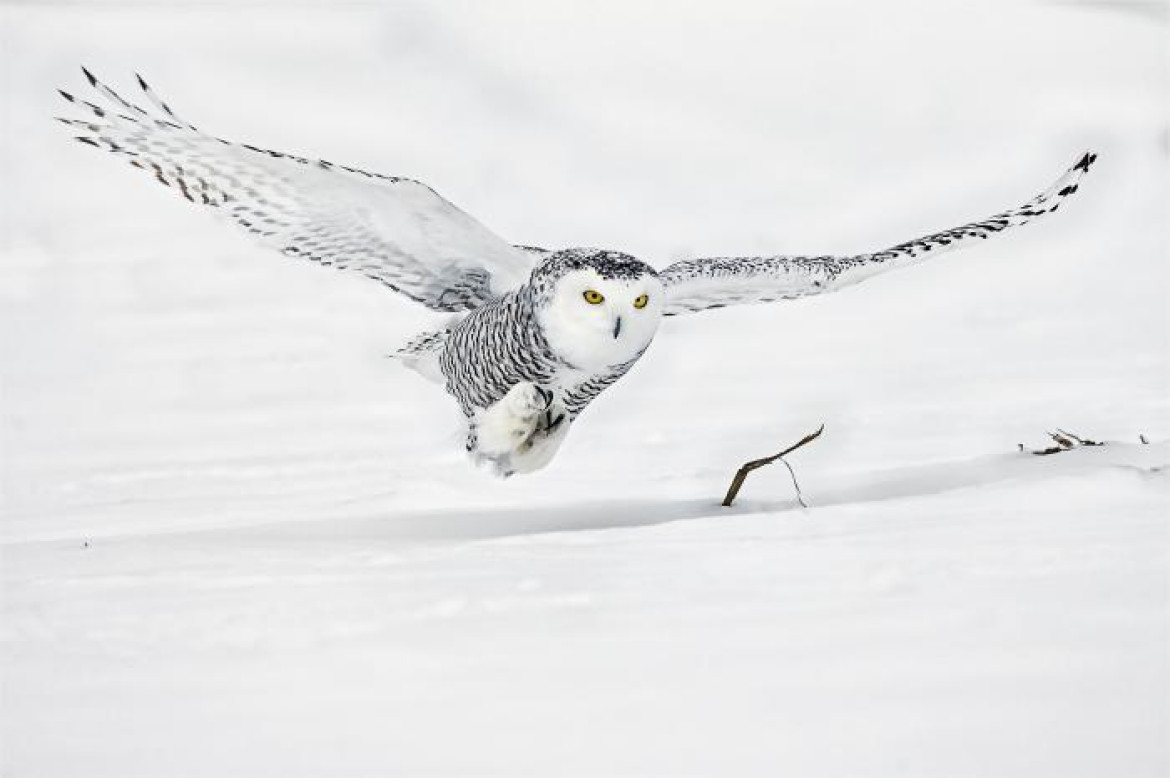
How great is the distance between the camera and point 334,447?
6.57 feet

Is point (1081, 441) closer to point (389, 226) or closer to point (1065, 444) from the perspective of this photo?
point (1065, 444)

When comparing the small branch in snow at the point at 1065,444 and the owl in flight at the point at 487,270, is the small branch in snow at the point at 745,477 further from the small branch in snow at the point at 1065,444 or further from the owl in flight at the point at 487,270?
the small branch in snow at the point at 1065,444

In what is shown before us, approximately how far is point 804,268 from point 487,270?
39cm

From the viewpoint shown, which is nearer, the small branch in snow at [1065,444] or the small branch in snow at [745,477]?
the small branch in snow at [745,477]

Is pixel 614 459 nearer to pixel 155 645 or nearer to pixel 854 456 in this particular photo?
pixel 854 456

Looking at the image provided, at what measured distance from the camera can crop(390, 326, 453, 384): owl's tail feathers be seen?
1.80m

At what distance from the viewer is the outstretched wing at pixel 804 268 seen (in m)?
1.68

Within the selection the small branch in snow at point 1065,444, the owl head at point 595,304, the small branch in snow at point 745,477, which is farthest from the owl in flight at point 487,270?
the small branch in snow at point 1065,444


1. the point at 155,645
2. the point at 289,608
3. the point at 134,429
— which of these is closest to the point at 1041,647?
the point at 289,608

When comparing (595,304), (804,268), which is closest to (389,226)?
(595,304)

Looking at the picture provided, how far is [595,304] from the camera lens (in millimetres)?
1519

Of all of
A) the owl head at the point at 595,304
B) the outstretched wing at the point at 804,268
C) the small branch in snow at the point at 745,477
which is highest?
the outstretched wing at the point at 804,268

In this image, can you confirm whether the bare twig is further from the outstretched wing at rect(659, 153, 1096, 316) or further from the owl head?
the owl head

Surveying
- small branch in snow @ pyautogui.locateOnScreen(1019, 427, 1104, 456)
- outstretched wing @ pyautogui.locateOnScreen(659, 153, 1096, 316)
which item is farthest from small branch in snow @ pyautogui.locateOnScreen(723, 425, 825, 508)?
small branch in snow @ pyautogui.locateOnScreen(1019, 427, 1104, 456)
